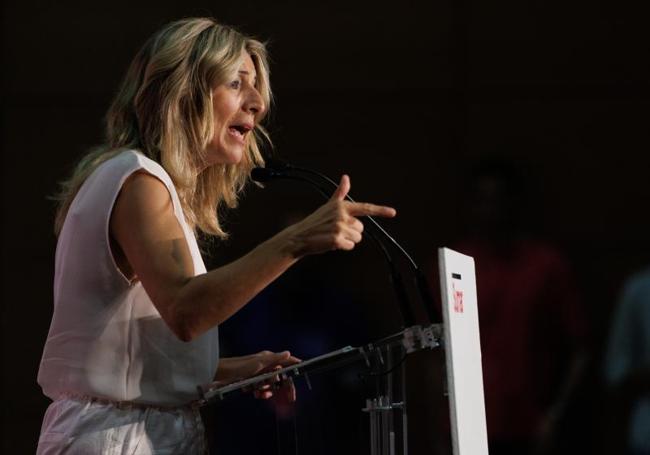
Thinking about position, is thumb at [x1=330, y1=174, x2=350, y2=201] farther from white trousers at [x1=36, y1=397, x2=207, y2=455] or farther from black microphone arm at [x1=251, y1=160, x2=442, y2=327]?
white trousers at [x1=36, y1=397, x2=207, y2=455]

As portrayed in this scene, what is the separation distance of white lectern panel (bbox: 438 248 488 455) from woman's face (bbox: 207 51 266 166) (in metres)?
0.60

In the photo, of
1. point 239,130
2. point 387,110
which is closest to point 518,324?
point 387,110

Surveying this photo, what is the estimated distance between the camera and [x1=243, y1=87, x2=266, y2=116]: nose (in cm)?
305

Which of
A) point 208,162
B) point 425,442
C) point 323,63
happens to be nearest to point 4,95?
point 323,63

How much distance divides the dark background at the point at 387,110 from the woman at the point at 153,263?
3128 mm

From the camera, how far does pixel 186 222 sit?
291cm

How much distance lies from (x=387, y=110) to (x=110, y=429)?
374cm

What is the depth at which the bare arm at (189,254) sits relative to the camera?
2465mm

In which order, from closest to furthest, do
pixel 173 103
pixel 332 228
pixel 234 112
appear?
pixel 332 228, pixel 173 103, pixel 234 112

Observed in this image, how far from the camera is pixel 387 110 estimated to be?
20.4 ft

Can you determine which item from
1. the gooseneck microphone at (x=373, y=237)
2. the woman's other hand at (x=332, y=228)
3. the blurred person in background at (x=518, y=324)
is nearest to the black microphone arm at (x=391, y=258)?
the gooseneck microphone at (x=373, y=237)

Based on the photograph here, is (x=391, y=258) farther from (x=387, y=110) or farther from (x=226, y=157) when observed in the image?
(x=387, y=110)

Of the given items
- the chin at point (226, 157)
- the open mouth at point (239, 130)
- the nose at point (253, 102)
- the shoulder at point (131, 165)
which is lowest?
the shoulder at point (131, 165)

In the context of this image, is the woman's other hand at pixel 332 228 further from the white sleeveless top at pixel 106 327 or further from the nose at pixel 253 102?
the nose at pixel 253 102
